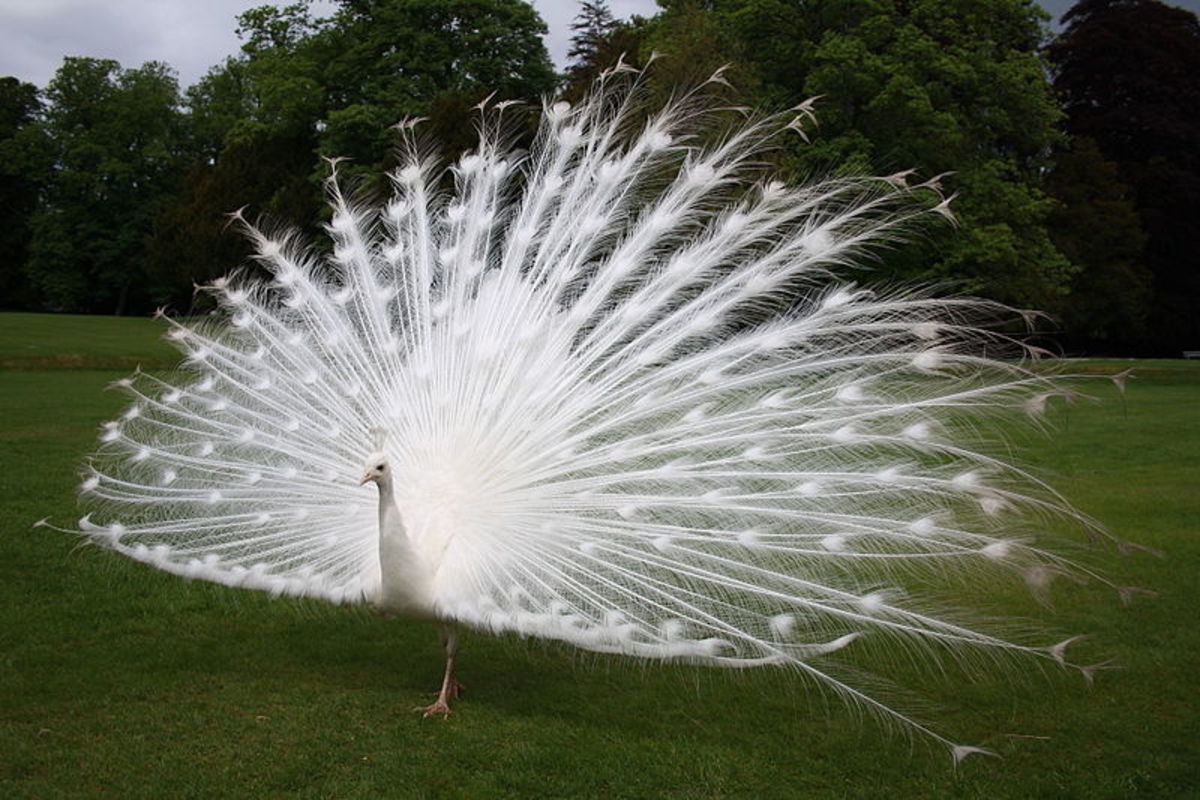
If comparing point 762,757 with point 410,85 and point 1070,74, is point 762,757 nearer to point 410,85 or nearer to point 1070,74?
point 410,85

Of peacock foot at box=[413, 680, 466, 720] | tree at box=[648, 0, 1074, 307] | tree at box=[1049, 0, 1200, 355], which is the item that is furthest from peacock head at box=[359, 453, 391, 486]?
tree at box=[1049, 0, 1200, 355]

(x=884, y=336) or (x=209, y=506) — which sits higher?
(x=884, y=336)

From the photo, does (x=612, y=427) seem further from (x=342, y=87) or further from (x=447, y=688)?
(x=342, y=87)

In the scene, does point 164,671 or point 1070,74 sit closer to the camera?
point 164,671

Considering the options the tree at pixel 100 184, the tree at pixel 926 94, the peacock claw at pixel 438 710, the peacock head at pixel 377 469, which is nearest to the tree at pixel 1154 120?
the tree at pixel 926 94

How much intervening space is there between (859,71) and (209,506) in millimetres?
20585

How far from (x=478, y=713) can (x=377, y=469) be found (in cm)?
144

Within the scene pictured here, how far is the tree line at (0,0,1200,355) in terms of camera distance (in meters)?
23.6

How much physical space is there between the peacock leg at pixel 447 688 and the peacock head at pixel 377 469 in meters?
0.98

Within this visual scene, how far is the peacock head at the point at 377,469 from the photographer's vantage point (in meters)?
4.61

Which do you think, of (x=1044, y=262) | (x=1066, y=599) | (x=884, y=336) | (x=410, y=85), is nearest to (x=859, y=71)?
(x=1044, y=262)

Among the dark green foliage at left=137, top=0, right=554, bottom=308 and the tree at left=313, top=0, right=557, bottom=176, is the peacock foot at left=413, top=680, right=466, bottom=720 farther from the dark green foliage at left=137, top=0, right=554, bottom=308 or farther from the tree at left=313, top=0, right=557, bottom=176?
the tree at left=313, top=0, right=557, bottom=176

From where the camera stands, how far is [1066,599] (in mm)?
7078

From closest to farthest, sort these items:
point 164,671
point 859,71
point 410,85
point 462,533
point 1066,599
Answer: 1. point 462,533
2. point 164,671
3. point 1066,599
4. point 859,71
5. point 410,85
